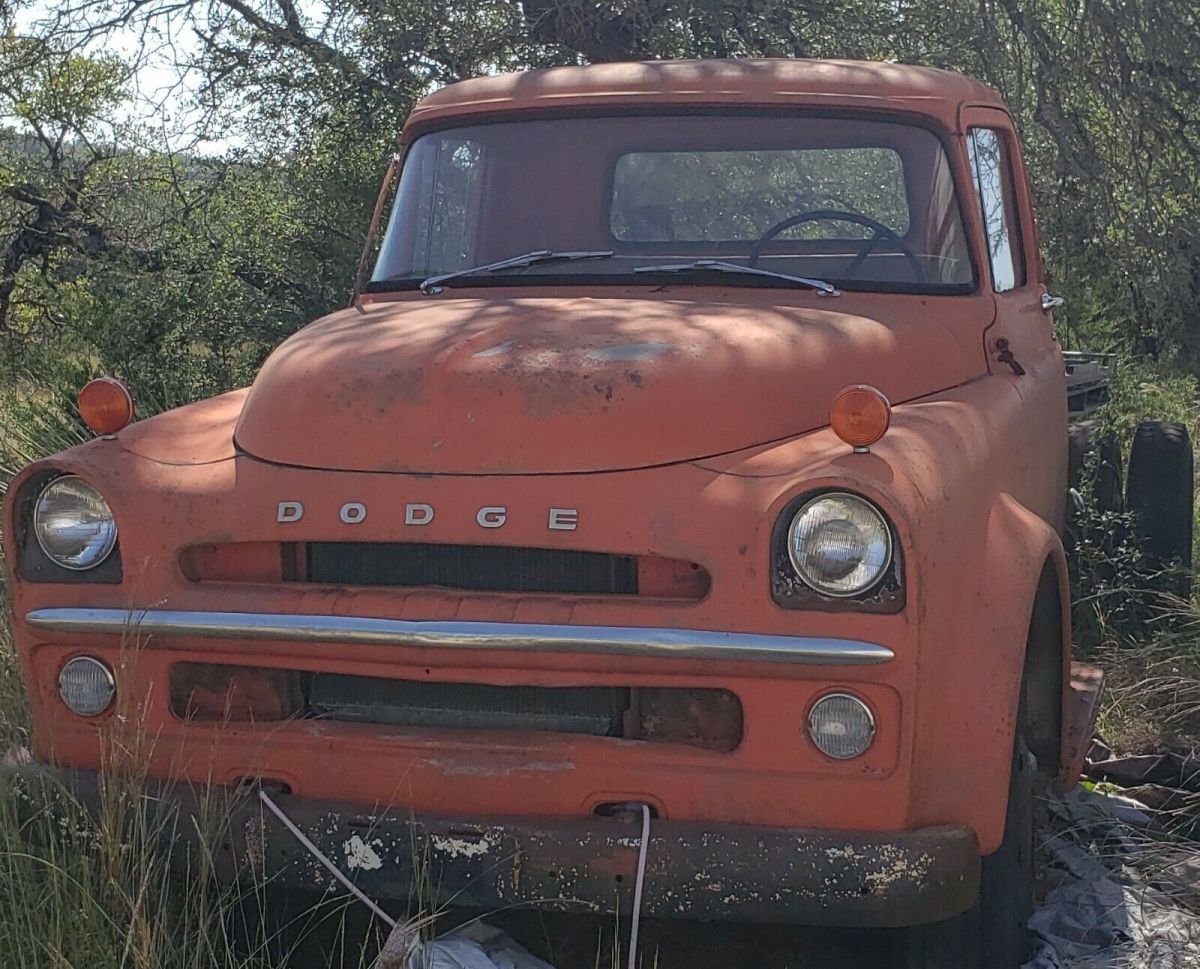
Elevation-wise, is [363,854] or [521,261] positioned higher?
[521,261]

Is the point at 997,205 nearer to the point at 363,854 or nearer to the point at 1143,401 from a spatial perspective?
the point at 363,854

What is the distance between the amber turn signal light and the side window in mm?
1444

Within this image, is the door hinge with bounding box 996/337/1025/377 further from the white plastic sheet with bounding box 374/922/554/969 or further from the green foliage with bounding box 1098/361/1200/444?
the green foliage with bounding box 1098/361/1200/444

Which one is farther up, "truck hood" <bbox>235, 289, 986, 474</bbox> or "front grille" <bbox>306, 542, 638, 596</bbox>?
"truck hood" <bbox>235, 289, 986, 474</bbox>

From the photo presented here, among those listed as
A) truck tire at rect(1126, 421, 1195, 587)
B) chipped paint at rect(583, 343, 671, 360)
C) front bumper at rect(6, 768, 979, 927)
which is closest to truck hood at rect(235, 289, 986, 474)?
chipped paint at rect(583, 343, 671, 360)

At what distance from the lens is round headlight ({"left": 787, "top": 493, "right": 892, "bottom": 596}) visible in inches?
105

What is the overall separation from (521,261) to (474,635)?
4.89 feet

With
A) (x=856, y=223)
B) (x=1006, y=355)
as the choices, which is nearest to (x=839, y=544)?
(x=1006, y=355)

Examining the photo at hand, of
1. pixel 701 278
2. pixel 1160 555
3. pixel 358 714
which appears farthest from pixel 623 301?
pixel 1160 555

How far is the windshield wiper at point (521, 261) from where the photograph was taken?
399cm

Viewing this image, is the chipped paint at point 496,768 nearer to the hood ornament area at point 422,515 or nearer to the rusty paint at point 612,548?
the rusty paint at point 612,548

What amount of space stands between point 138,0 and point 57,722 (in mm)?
6825

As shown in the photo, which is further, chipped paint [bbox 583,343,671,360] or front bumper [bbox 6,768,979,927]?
chipped paint [bbox 583,343,671,360]

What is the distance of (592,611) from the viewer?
2758 mm
